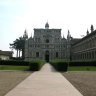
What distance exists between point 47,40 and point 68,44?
8.38 meters

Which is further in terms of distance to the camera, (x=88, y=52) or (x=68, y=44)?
(x=68, y=44)

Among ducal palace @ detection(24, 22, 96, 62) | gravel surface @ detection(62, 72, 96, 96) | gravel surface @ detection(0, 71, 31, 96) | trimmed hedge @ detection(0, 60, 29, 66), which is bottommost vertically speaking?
gravel surface @ detection(62, 72, 96, 96)

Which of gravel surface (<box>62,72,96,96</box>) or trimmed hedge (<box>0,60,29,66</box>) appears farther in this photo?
trimmed hedge (<box>0,60,29,66</box>)

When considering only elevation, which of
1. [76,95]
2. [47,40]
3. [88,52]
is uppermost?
[47,40]

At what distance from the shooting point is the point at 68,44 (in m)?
77.4

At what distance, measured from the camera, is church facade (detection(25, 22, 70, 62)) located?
7619cm

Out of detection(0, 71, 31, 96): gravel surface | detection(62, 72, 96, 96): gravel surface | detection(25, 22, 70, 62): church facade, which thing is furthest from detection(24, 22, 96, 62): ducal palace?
detection(62, 72, 96, 96): gravel surface

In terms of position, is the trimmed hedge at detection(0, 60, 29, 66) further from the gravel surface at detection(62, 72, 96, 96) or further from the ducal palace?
the gravel surface at detection(62, 72, 96, 96)

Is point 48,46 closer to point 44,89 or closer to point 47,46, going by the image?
point 47,46

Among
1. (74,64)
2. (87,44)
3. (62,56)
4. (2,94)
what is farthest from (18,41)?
(2,94)

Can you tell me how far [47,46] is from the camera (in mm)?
77875

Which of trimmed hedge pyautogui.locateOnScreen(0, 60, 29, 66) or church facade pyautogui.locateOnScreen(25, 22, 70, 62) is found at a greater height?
church facade pyautogui.locateOnScreen(25, 22, 70, 62)

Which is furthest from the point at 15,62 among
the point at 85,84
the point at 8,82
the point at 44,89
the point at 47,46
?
the point at 44,89

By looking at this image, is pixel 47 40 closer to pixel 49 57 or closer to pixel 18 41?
pixel 49 57
